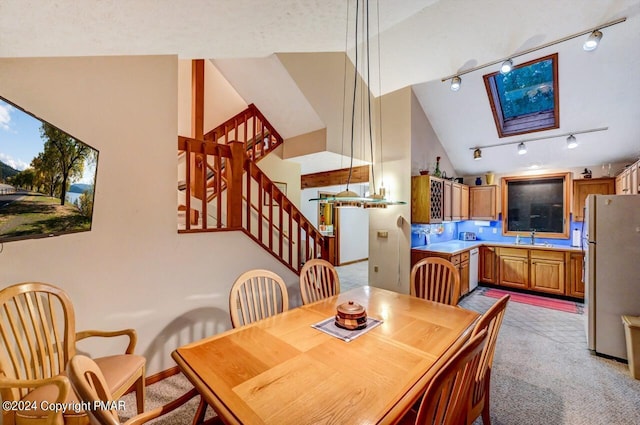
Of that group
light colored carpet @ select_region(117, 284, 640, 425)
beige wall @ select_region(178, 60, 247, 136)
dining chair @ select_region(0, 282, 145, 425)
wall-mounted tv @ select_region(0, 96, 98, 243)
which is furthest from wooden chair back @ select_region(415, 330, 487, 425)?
beige wall @ select_region(178, 60, 247, 136)

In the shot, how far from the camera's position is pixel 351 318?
1660mm

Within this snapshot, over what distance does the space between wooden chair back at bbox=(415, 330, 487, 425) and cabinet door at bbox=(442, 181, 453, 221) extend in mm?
3804

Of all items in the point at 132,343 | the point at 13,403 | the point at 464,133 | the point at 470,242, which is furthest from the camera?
the point at 470,242

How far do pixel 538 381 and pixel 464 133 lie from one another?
145 inches

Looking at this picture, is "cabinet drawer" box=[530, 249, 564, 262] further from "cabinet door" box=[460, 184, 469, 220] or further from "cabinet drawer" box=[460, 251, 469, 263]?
"cabinet door" box=[460, 184, 469, 220]

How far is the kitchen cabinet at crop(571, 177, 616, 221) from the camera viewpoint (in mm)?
4254

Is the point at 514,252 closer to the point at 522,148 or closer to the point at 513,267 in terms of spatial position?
the point at 513,267

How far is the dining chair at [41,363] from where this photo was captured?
1.27 m

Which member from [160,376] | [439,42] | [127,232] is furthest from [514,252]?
[127,232]

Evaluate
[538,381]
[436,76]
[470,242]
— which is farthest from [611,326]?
[436,76]

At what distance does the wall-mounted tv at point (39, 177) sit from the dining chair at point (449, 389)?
1.73 m

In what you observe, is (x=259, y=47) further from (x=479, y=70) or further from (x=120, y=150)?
(x=479, y=70)

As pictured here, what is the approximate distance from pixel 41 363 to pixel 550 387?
11.9 feet

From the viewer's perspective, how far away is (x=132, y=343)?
5.92 feet
